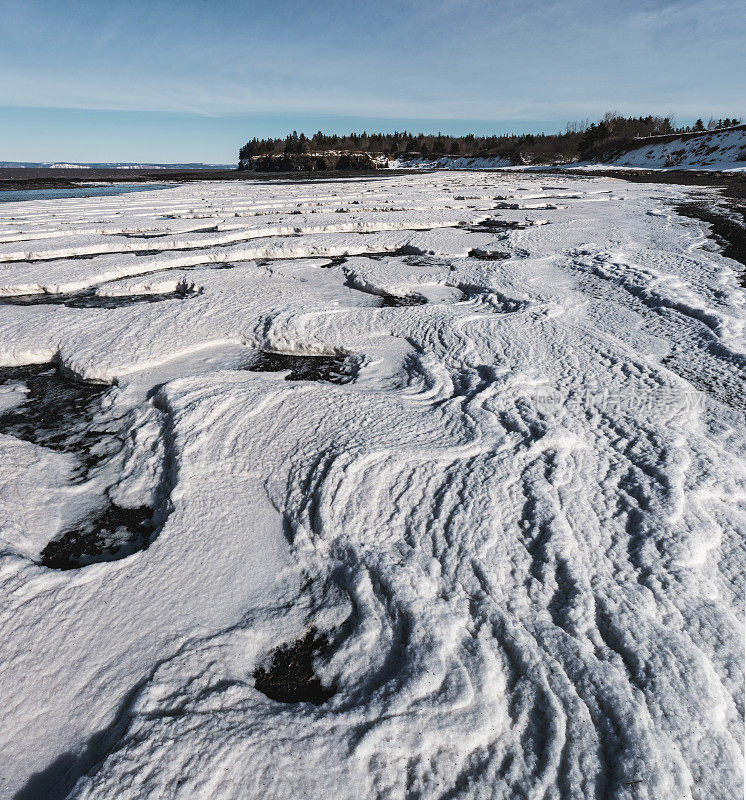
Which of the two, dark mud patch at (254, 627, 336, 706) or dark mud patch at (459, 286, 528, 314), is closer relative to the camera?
dark mud patch at (254, 627, 336, 706)

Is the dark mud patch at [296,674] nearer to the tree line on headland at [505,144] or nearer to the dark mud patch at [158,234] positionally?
the dark mud patch at [158,234]

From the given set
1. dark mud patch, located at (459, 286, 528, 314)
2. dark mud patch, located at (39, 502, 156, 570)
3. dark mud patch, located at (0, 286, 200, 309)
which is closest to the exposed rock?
dark mud patch, located at (0, 286, 200, 309)

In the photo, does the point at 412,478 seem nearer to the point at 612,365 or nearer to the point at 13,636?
the point at 13,636

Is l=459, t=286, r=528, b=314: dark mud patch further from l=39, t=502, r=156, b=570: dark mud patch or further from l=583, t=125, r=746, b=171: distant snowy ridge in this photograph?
l=583, t=125, r=746, b=171: distant snowy ridge

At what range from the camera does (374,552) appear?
129 cm

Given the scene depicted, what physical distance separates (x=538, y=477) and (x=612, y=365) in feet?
3.39

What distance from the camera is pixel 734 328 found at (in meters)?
2.56

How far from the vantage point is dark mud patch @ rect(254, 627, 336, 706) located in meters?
1.02

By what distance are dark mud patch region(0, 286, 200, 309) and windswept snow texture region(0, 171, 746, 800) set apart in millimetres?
508

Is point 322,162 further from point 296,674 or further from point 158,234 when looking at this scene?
point 296,674

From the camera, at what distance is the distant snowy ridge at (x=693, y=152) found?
20.5m

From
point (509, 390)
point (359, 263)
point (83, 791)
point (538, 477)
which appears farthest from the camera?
point (359, 263)

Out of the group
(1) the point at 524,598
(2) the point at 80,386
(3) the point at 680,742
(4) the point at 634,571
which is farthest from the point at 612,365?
(2) the point at 80,386

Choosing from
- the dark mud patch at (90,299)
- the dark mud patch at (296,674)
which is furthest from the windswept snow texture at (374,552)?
the dark mud patch at (90,299)
